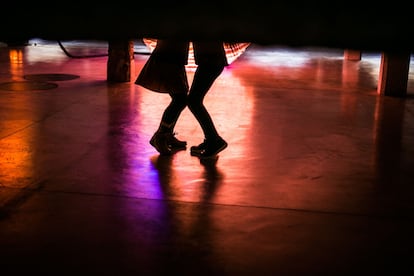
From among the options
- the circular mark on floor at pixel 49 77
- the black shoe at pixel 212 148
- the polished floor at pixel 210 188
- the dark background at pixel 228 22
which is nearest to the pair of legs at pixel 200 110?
the black shoe at pixel 212 148

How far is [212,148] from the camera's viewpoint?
466 cm

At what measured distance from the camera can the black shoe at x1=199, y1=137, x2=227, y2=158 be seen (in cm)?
465

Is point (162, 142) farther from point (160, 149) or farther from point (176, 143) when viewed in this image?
point (176, 143)

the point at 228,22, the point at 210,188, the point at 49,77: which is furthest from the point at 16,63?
the point at 228,22

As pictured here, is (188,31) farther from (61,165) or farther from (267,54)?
(267,54)

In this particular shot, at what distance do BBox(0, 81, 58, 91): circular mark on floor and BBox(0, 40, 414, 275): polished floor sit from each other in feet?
0.37

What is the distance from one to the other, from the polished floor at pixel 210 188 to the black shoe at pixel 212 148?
3.4 inches

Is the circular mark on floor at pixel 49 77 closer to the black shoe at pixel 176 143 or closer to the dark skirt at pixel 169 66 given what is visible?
the black shoe at pixel 176 143

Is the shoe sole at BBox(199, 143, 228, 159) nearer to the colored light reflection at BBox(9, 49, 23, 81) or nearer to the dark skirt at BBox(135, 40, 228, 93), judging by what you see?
the dark skirt at BBox(135, 40, 228, 93)

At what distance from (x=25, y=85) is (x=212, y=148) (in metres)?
4.66

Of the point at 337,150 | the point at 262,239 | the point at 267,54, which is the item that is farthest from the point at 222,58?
the point at 267,54

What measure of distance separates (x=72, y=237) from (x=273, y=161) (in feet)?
7.17

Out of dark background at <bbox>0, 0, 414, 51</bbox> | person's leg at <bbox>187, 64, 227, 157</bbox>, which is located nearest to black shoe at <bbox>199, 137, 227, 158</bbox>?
person's leg at <bbox>187, 64, 227, 157</bbox>

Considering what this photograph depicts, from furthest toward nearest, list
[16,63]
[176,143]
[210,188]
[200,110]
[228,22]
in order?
[16,63] → [176,143] → [200,110] → [210,188] → [228,22]
